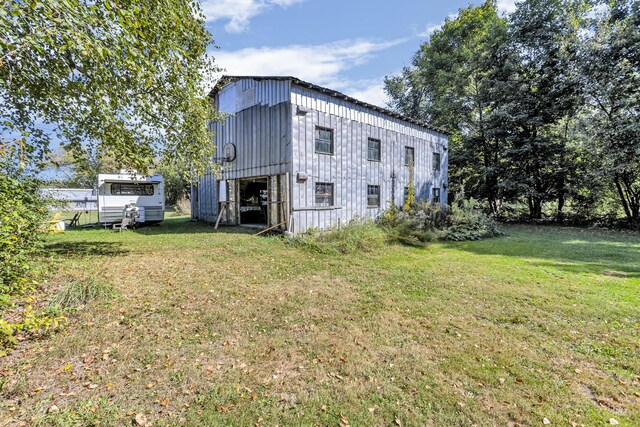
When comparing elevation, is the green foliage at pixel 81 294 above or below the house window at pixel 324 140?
below

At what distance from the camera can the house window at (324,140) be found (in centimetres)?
1067

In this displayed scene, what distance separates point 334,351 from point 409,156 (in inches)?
505

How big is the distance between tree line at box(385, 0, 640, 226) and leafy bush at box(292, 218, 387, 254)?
7985 mm

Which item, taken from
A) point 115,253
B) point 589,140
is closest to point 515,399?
point 115,253

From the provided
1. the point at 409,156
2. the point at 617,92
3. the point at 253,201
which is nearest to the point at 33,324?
the point at 253,201

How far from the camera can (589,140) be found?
1448 centimetres

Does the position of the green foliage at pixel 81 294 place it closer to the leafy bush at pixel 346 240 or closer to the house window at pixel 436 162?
the leafy bush at pixel 346 240

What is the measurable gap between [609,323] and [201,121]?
8.59m

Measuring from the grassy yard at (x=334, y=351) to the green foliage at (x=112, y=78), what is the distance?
2.98 m

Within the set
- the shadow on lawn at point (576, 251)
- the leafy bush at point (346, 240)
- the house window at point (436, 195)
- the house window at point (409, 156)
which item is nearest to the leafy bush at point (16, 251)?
the leafy bush at point (346, 240)

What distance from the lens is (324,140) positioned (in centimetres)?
1087

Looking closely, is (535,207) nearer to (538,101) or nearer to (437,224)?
(538,101)

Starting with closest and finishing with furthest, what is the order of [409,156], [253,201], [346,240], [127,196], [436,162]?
[346,240] → [127,196] → [409,156] → [253,201] → [436,162]

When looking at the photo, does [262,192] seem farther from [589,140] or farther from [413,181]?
[589,140]
